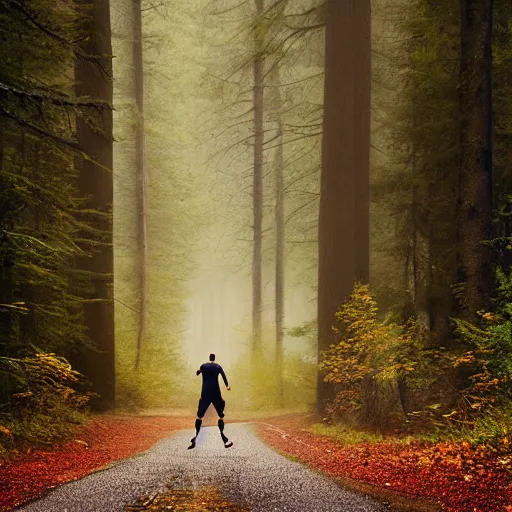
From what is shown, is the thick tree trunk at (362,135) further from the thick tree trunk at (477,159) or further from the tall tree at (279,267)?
the tall tree at (279,267)

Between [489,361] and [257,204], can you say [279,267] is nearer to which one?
[257,204]

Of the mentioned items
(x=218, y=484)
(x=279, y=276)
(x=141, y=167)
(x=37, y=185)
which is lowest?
(x=218, y=484)

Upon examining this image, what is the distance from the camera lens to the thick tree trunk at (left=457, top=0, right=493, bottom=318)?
896cm

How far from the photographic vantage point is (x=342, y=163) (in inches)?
498

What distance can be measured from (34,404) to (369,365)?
20.3 ft

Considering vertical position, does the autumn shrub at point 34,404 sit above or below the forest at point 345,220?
below

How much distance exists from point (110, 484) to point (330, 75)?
10328 millimetres

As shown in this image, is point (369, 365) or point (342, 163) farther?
point (342, 163)

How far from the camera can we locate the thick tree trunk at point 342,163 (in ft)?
41.1

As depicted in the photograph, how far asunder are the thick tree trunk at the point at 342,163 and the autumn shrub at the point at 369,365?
77cm

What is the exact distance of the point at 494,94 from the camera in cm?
1067

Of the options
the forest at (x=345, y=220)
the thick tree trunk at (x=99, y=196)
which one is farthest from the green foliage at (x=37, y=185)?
the thick tree trunk at (x=99, y=196)

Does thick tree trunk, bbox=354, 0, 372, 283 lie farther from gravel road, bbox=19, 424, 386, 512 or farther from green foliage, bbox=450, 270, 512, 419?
gravel road, bbox=19, 424, 386, 512

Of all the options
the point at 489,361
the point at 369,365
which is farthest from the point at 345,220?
the point at 489,361
